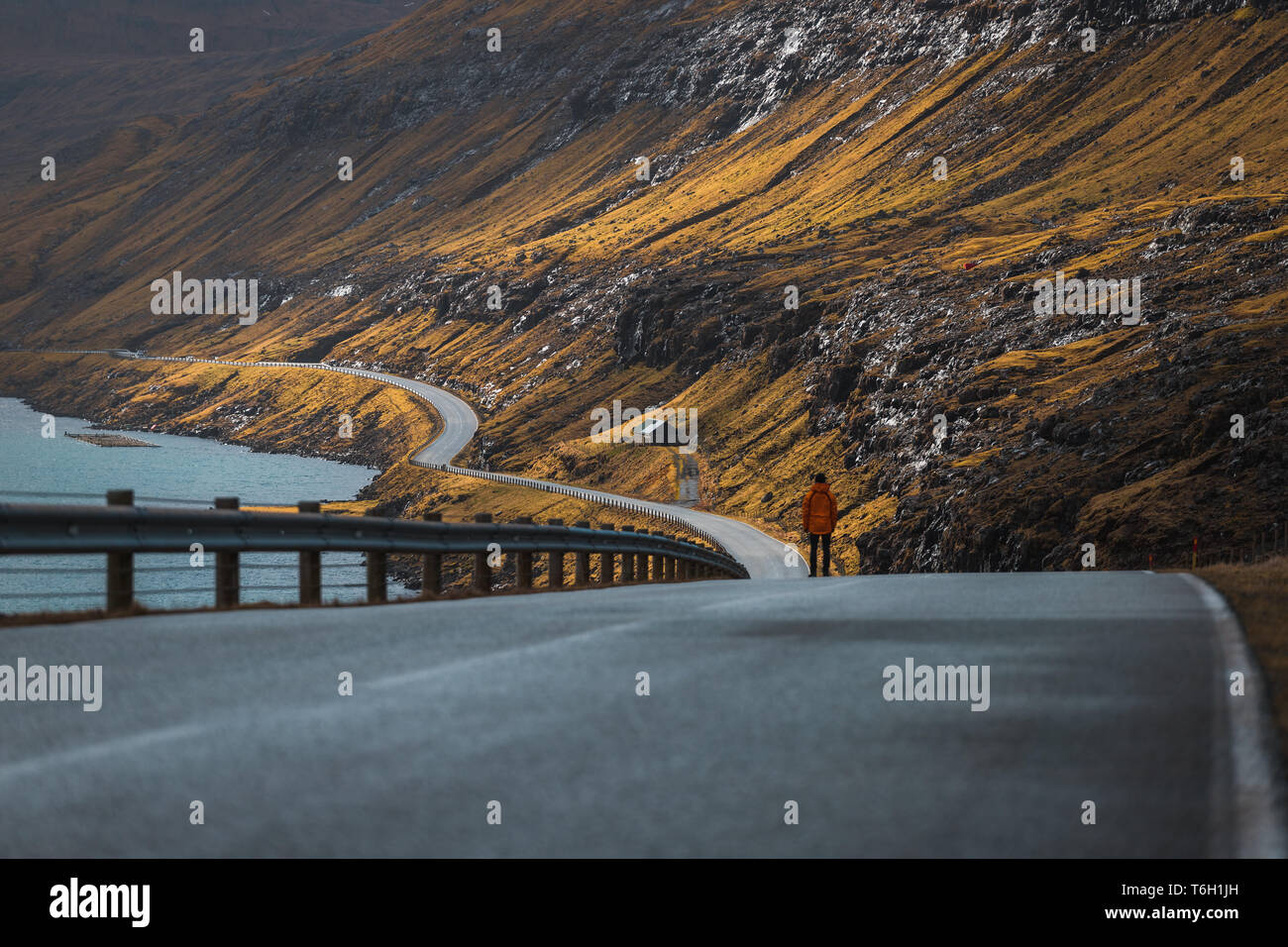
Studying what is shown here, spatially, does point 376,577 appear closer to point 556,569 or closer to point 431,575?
point 431,575

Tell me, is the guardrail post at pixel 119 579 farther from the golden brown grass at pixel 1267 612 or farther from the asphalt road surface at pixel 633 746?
the golden brown grass at pixel 1267 612

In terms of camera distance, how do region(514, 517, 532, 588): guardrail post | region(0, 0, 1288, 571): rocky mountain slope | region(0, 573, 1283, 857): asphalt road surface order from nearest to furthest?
region(0, 573, 1283, 857): asphalt road surface → region(514, 517, 532, 588): guardrail post → region(0, 0, 1288, 571): rocky mountain slope

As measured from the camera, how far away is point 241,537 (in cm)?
1110

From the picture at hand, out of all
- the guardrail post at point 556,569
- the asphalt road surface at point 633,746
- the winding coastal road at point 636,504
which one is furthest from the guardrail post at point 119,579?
the winding coastal road at point 636,504

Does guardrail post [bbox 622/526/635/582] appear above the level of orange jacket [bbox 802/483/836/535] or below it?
below

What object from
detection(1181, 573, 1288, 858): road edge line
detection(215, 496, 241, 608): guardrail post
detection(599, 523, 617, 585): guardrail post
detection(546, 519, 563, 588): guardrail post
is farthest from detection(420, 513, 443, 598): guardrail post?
detection(599, 523, 617, 585): guardrail post

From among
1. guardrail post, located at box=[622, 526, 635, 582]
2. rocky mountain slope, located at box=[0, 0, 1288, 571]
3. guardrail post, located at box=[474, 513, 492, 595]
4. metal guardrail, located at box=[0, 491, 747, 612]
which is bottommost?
guardrail post, located at box=[622, 526, 635, 582]

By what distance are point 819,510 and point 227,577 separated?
13.4 m

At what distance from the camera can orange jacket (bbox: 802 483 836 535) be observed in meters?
22.4

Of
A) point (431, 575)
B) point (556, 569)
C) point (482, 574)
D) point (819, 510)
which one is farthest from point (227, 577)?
point (819, 510)

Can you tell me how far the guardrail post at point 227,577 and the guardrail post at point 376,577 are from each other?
1.68 m

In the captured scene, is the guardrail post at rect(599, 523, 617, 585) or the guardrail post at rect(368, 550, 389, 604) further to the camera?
the guardrail post at rect(599, 523, 617, 585)

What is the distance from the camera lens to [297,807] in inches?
161

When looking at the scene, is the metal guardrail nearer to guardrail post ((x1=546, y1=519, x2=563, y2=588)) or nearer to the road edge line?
guardrail post ((x1=546, y1=519, x2=563, y2=588))
